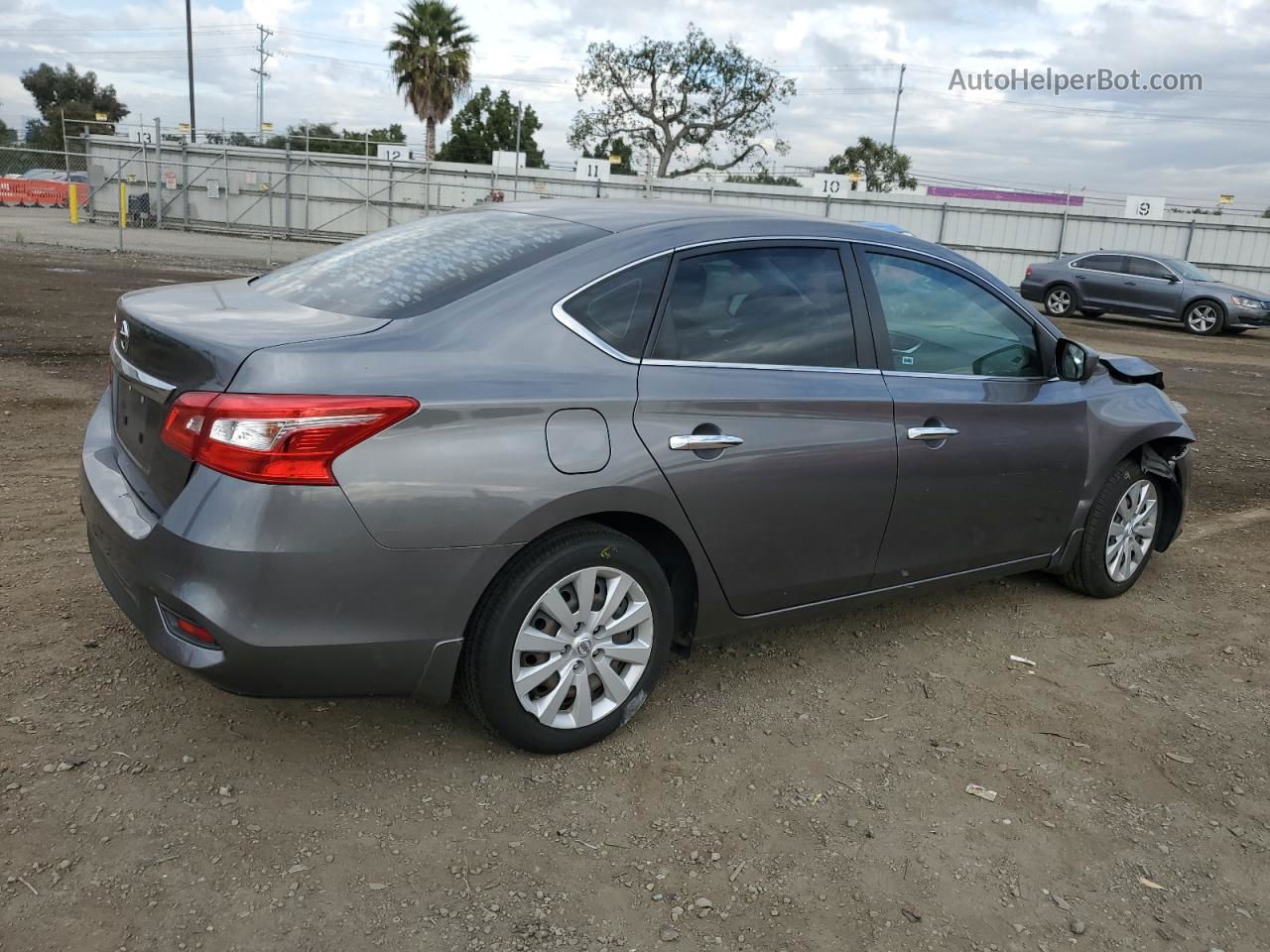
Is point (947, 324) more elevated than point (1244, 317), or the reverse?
point (947, 324)

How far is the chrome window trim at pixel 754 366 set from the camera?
10.3ft

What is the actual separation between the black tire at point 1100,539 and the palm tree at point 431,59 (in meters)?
41.4

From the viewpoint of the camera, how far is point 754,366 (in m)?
3.38

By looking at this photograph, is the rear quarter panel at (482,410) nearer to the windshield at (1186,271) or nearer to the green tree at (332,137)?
the windshield at (1186,271)

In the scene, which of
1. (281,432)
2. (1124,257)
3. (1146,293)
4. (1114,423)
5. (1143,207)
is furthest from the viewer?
(1143,207)

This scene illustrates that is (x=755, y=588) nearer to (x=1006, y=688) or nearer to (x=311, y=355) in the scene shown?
(x=1006, y=688)

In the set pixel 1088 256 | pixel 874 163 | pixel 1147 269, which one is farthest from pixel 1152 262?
pixel 874 163

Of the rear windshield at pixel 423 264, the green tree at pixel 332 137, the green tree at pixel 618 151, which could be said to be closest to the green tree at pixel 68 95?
the green tree at pixel 332 137

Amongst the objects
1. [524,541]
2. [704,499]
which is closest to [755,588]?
[704,499]

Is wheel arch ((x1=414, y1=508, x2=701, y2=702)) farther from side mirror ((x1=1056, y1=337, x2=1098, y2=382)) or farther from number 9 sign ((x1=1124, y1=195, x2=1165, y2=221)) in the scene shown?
number 9 sign ((x1=1124, y1=195, x2=1165, y2=221))

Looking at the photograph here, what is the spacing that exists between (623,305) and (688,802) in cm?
149

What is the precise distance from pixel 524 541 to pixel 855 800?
4.17 ft

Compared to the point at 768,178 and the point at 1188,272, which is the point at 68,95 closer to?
the point at 768,178

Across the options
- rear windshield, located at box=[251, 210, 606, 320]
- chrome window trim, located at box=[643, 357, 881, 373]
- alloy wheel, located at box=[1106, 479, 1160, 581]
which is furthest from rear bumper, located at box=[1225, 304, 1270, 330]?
rear windshield, located at box=[251, 210, 606, 320]
